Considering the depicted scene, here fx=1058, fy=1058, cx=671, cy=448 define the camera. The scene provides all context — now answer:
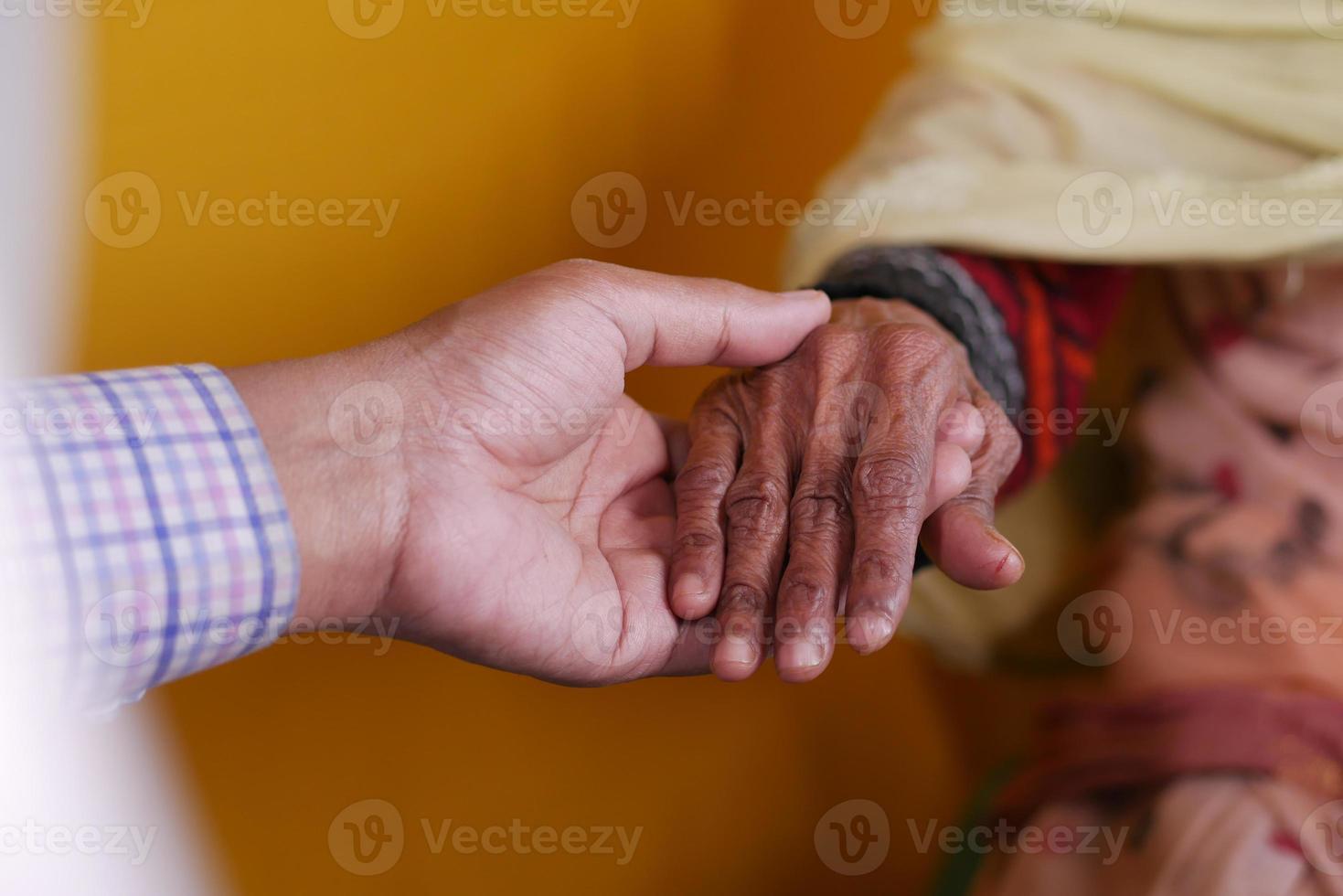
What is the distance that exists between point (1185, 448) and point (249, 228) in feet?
2.87

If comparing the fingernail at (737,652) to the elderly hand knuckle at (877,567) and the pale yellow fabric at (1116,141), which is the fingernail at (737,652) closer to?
the elderly hand knuckle at (877,567)

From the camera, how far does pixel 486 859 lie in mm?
1038

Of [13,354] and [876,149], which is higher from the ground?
[876,149]

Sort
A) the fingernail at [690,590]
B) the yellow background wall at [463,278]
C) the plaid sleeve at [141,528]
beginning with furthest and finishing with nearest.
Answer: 1. the yellow background wall at [463,278]
2. the fingernail at [690,590]
3. the plaid sleeve at [141,528]

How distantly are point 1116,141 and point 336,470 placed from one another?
0.79 m

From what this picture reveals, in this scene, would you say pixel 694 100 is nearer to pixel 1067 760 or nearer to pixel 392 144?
pixel 392 144

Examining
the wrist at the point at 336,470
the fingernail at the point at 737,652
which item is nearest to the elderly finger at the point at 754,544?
the fingernail at the point at 737,652

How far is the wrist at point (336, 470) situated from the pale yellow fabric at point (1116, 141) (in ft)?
1.65

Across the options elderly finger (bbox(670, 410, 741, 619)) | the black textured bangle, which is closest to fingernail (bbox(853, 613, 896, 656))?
elderly finger (bbox(670, 410, 741, 619))

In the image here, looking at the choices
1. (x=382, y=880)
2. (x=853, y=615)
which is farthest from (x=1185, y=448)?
(x=382, y=880)

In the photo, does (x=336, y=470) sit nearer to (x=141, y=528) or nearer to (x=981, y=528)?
(x=141, y=528)

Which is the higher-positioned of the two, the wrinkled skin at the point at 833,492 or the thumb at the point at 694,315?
the thumb at the point at 694,315

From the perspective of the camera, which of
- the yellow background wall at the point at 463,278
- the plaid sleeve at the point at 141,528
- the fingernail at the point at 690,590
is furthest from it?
the yellow background wall at the point at 463,278

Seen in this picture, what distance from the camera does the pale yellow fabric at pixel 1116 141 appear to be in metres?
0.92
